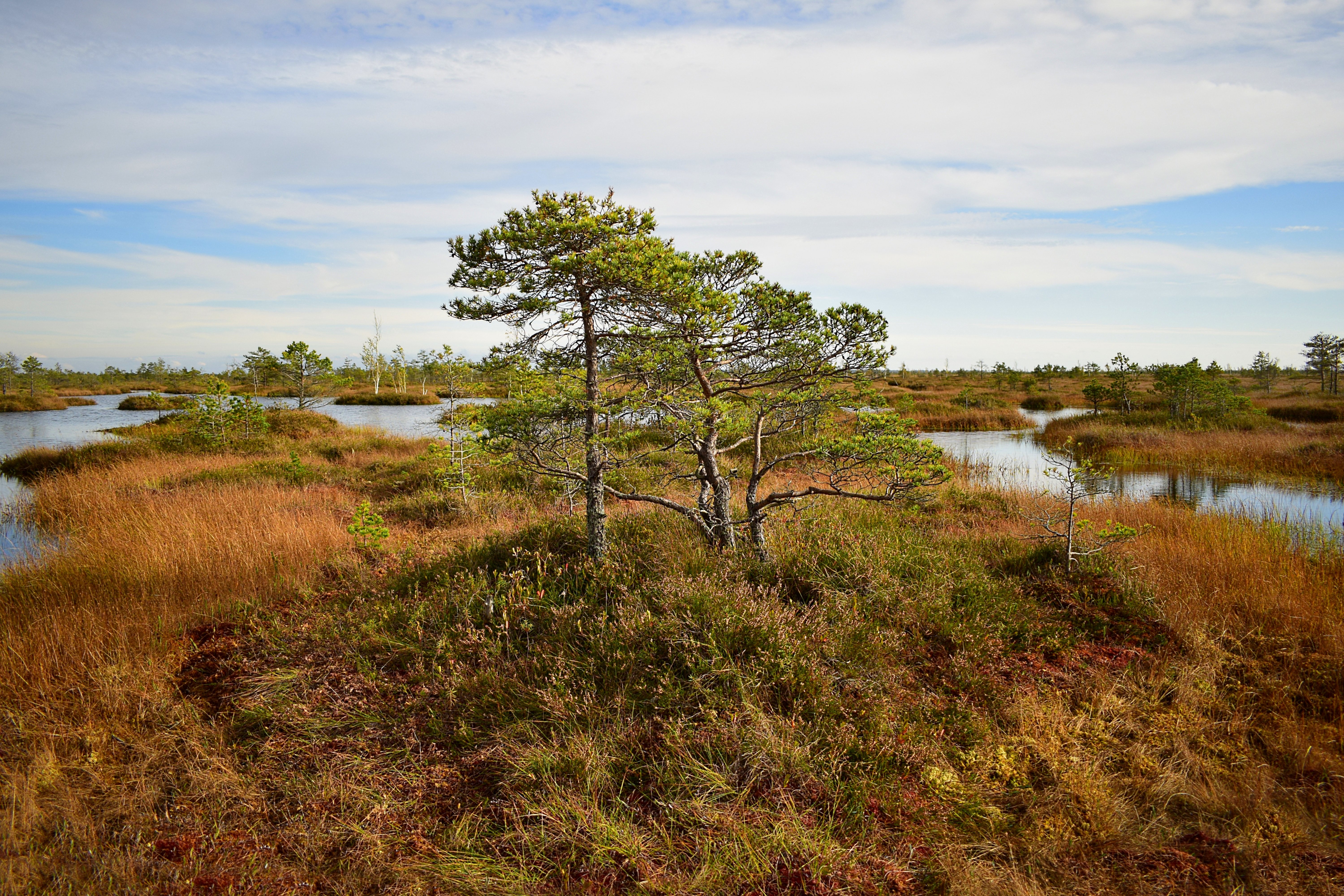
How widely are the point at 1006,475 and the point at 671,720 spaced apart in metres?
16.3

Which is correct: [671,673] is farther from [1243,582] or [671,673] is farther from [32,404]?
[32,404]

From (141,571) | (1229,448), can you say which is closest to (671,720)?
(141,571)

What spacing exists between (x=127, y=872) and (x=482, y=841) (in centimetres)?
189

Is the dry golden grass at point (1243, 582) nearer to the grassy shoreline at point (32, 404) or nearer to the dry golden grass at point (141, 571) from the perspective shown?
the dry golden grass at point (141, 571)

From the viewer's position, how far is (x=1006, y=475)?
1712cm

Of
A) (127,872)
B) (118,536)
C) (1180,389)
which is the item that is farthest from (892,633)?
(1180,389)

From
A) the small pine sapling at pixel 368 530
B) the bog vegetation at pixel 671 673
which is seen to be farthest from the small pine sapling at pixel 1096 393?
the small pine sapling at pixel 368 530

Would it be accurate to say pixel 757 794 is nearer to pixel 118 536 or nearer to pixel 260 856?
pixel 260 856

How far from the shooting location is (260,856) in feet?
11.3

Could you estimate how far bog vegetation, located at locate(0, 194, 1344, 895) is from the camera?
352 cm

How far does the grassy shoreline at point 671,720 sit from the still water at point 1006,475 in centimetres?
284

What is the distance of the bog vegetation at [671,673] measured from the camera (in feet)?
11.6

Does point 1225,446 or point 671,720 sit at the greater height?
point 1225,446

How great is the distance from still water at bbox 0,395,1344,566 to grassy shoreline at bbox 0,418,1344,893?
284 centimetres
